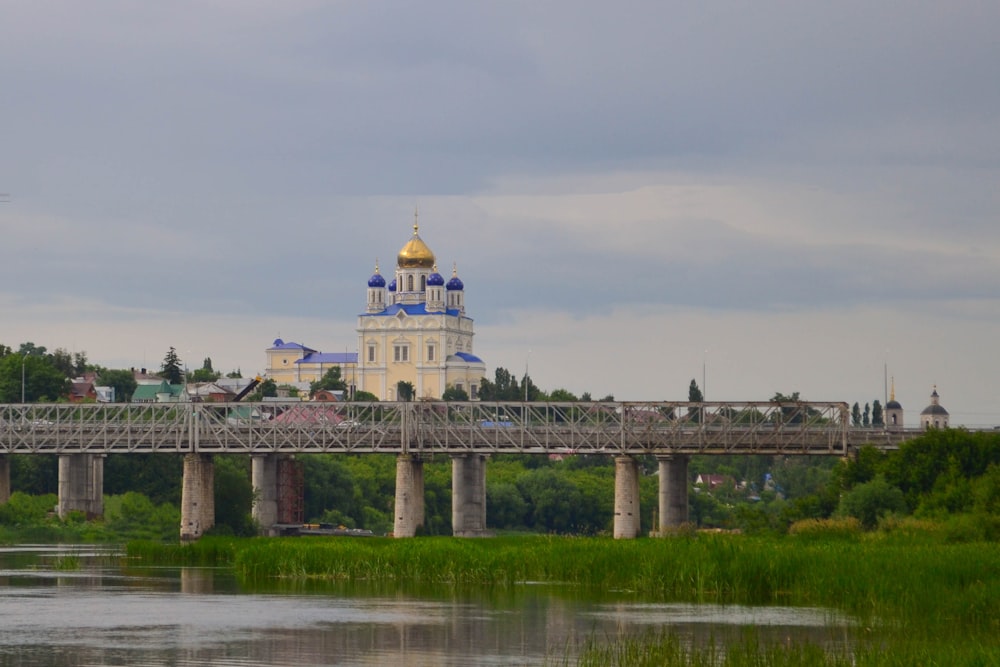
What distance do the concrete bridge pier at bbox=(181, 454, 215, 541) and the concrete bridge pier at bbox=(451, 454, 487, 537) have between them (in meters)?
19.4

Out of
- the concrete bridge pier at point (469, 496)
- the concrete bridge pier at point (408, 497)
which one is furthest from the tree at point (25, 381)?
the concrete bridge pier at point (408, 497)

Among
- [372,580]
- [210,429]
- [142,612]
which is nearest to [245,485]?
[210,429]

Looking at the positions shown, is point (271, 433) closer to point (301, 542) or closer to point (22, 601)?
point (301, 542)

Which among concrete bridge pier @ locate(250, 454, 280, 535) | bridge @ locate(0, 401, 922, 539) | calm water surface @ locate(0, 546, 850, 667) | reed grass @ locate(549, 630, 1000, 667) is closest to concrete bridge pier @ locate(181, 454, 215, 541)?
bridge @ locate(0, 401, 922, 539)

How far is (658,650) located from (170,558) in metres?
54.1

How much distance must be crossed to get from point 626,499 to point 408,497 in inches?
692

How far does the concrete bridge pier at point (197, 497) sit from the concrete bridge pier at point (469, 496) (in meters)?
19.4

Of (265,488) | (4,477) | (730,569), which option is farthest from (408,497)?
(730,569)

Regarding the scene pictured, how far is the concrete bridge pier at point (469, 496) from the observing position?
142750mm

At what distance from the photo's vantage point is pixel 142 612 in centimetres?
5738

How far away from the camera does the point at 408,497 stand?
13838cm

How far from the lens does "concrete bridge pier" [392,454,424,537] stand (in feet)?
447

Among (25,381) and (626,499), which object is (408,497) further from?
(25,381)

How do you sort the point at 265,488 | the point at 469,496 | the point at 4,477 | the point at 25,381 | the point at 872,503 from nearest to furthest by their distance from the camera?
the point at 872,503 → the point at 469,496 → the point at 265,488 → the point at 4,477 → the point at 25,381
